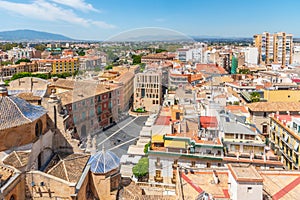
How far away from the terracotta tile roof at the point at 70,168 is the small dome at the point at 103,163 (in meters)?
0.50

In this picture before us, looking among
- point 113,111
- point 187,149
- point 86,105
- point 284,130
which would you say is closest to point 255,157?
point 187,149

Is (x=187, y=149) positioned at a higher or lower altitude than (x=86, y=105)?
lower

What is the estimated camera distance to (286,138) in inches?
618

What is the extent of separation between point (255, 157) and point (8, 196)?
8.90 m

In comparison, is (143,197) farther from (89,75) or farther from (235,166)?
(89,75)

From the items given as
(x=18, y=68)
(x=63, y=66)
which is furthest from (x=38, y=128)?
(x=18, y=68)

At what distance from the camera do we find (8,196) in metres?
6.88

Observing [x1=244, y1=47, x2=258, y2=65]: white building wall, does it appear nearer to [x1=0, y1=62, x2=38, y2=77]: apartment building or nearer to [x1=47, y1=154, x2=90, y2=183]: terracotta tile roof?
[x1=0, y1=62, x2=38, y2=77]: apartment building

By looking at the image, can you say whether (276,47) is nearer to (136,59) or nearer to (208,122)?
(208,122)

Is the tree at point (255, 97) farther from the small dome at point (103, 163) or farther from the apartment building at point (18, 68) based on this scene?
the apartment building at point (18, 68)

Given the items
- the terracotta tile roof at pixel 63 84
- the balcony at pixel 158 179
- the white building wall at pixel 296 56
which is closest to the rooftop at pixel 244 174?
the balcony at pixel 158 179

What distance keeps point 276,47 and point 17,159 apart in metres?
62.9

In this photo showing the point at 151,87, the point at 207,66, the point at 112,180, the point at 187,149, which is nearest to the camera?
the point at 151,87

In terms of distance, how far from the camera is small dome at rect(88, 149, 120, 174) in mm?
8477
